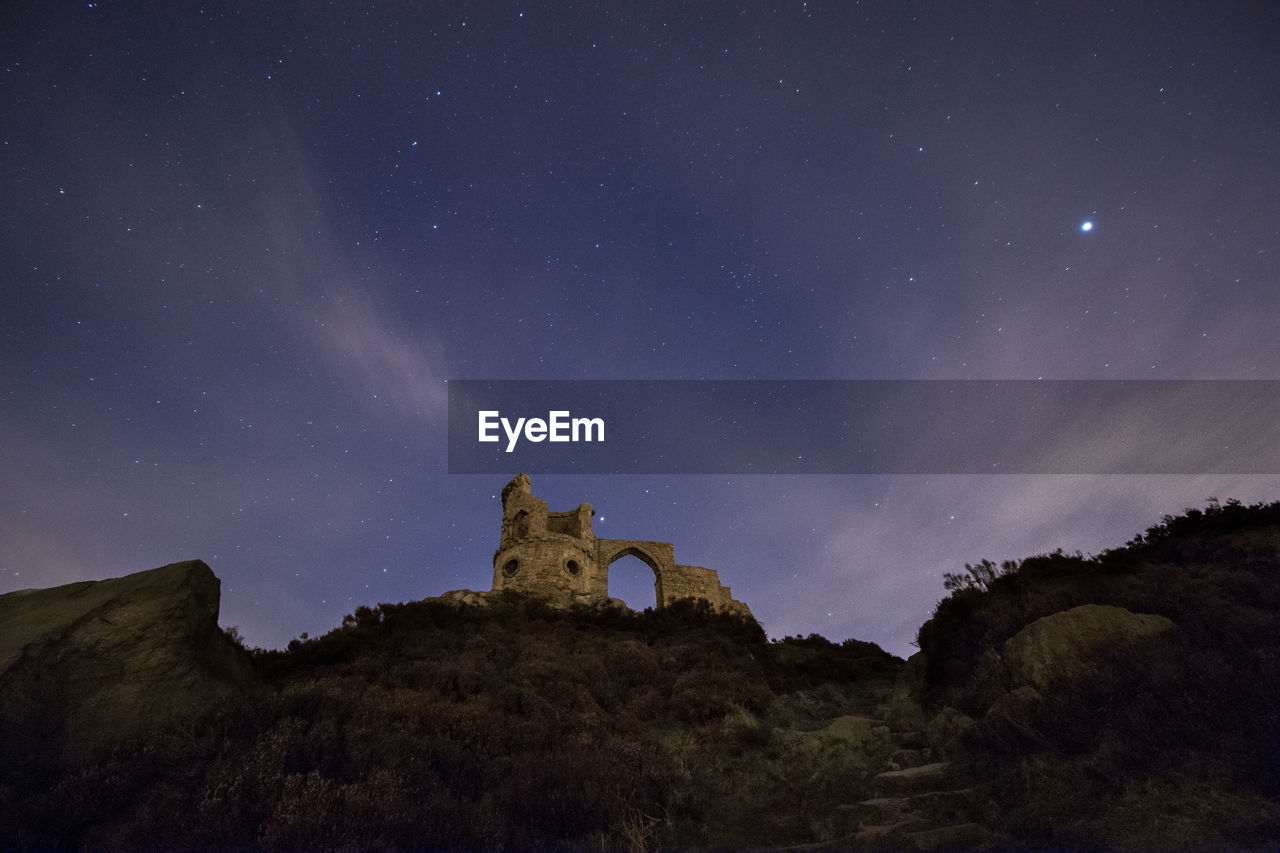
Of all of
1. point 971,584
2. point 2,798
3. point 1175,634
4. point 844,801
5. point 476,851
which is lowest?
point 844,801

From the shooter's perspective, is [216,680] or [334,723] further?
[216,680]

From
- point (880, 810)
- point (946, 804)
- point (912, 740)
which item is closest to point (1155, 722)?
point (946, 804)

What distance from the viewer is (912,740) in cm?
839

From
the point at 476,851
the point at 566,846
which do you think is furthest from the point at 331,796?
the point at 566,846

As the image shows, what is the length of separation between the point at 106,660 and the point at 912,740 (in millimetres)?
10726

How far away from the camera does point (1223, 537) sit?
11.1m

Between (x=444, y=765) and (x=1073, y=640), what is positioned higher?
(x=1073, y=640)

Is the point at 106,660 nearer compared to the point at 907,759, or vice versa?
the point at 106,660

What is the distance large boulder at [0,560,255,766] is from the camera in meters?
5.64

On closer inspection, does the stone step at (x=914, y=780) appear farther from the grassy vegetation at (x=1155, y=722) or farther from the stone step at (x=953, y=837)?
the stone step at (x=953, y=837)

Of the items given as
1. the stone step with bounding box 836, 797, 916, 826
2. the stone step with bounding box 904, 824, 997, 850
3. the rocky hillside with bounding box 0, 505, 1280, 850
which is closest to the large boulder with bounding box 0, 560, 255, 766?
the rocky hillside with bounding box 0, 505, 1280, 850

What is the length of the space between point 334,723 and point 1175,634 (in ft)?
32.7

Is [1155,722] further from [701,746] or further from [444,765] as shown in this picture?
[444,765]

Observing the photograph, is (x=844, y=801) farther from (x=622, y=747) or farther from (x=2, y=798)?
(x=2, y=798)
